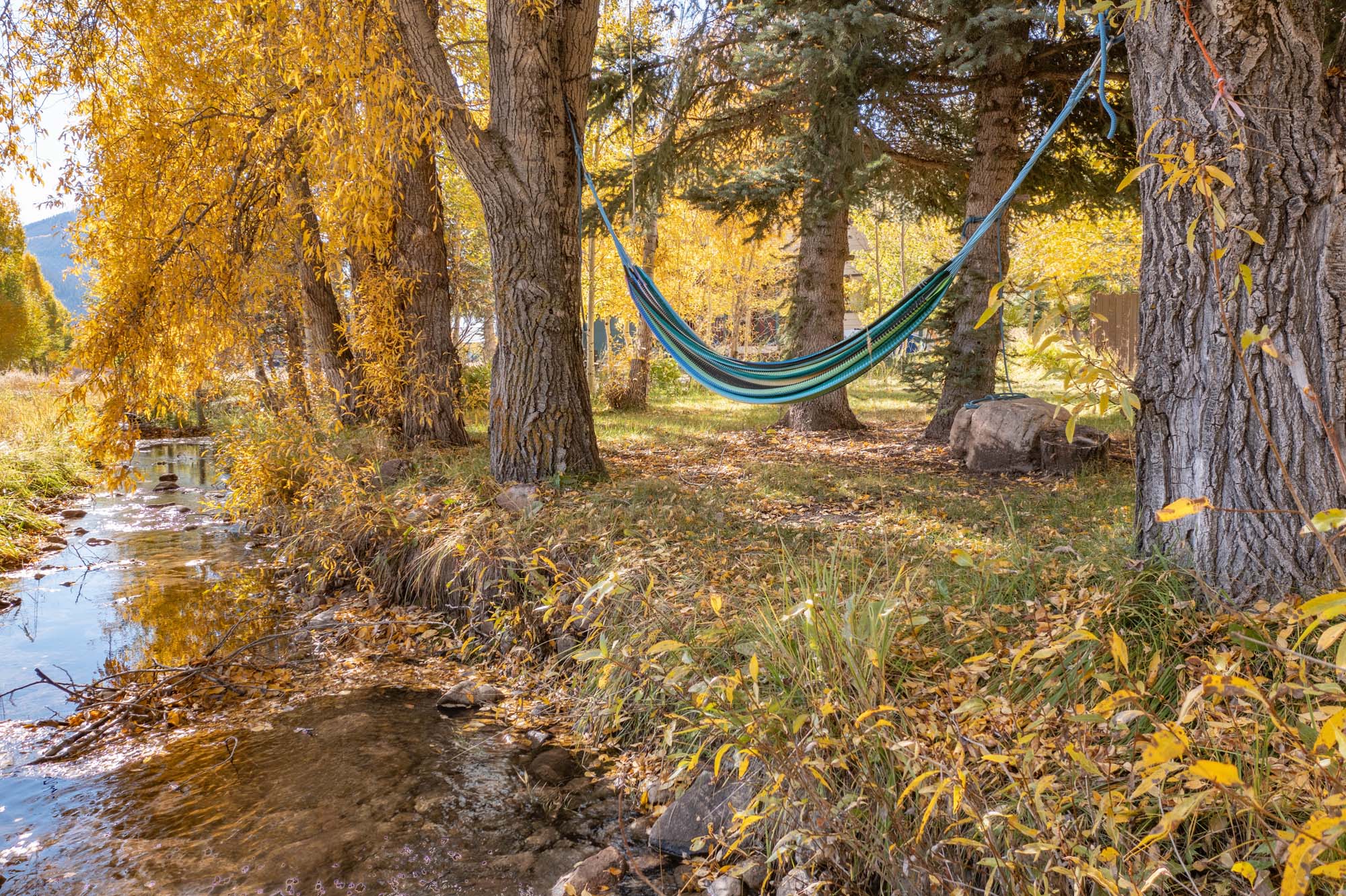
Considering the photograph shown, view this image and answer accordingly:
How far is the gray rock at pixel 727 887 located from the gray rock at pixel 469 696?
4.17 ft

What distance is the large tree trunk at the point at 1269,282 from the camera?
72.4 inches

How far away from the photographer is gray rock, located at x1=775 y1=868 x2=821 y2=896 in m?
1.67

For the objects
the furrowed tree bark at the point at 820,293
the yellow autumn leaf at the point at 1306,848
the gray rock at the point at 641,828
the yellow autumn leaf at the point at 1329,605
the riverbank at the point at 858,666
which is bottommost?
the gray rock at the point at 641,828

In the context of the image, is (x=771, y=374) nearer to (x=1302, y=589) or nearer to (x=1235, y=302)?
(x=1235, y=302)

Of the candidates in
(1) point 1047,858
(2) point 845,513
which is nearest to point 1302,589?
(1) point 1047,858

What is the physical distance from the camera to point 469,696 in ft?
9.37

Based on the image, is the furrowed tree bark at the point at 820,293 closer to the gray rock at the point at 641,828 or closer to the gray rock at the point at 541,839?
the gray rock at the point at 641,828

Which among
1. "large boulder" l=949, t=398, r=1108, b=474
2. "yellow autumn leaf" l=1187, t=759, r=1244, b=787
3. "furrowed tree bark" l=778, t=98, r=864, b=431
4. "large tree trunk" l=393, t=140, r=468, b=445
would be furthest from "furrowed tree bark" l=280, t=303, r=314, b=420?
"yellow autumn leaf" l=1187, t=759, r=1244, b=787

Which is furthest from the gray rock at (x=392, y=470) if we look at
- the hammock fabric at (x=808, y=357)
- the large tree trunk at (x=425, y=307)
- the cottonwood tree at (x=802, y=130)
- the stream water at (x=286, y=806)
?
the cottonwood tree at (x=802, y=130)

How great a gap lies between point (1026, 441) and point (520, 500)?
8.80ft

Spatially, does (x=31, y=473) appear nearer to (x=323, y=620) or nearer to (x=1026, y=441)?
(x=323, y=620)

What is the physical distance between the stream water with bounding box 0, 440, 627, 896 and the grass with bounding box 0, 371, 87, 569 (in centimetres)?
149

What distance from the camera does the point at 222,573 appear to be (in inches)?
173

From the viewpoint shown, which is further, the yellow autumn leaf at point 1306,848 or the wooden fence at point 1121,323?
the wooden fence at point 1121,323
